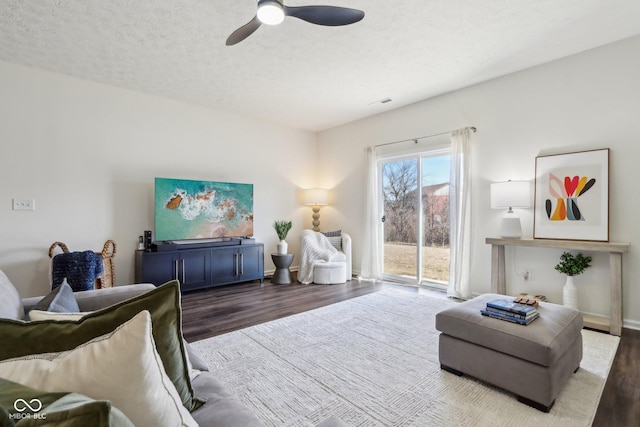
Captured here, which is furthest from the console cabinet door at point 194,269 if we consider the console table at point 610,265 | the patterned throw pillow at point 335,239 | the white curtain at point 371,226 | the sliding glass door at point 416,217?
the console table at point 610,265

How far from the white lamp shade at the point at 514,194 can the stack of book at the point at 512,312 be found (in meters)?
1.74

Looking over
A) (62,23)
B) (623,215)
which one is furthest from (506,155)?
(62,23)

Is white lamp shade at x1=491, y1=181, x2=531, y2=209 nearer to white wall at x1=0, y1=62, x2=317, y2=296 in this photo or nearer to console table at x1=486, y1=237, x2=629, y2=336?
Result: console table at x1=486, y1=237, x2=629, y2=336

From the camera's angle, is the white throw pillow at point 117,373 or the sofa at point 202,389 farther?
the sofa at point 202,389

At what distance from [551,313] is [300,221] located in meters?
4.60

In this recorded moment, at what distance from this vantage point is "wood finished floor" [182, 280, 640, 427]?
5.93 ft

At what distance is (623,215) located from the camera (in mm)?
3074

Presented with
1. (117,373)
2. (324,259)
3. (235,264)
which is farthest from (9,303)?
(324,259)

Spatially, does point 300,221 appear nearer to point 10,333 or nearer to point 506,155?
point 506,155

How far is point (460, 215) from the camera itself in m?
4.18

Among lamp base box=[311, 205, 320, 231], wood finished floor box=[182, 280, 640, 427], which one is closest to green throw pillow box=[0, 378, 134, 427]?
wood finished floor box=[182, 280, 640, 427]

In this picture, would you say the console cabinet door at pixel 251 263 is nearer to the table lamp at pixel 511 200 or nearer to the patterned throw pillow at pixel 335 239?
the patterned throw pillow at pixel 335 239

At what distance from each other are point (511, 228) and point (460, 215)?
0.70 m

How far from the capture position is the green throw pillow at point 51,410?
41 cm
